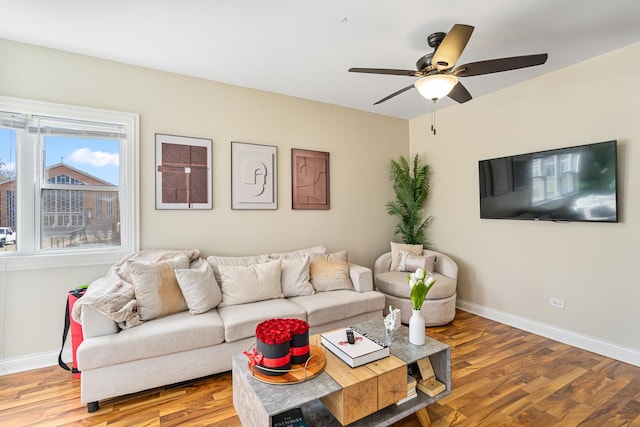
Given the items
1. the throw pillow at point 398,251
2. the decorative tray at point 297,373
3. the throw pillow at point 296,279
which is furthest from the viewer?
the throw pillow at point 398,251

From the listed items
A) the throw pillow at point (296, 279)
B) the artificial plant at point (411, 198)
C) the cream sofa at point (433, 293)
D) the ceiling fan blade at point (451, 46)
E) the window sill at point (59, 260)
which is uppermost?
the ceiling fan blade at point (451, 46)

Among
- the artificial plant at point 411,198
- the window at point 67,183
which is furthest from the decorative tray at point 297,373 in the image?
the artificial plant at point 411,198

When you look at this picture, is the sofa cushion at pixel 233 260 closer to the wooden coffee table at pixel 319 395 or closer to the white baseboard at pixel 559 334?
the wooden coffee table at pixel 319 395

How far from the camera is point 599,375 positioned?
236 cm

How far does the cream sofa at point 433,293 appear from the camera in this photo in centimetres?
322

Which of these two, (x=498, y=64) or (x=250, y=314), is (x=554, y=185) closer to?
(x=498, y=64)

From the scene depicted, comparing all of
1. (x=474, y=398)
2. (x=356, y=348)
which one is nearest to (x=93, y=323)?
(x=356, y=348)

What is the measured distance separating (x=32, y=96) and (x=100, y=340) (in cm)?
212

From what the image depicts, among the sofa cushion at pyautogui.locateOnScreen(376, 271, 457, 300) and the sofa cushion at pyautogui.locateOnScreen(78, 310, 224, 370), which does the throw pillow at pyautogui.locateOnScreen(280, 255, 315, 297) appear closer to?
the sofa cushion at pyautogui.locateOnScreen(78, 310, 224, 370)

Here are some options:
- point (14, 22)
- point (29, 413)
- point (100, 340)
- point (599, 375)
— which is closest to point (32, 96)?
point (14, 22)

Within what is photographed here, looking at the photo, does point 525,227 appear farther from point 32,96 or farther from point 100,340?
point 32,96

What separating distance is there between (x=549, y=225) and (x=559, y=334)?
43.3 inches

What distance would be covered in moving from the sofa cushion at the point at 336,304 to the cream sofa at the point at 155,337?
0.03ft

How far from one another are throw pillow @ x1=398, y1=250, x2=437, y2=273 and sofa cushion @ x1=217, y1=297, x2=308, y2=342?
5.54 feet
